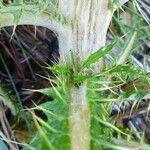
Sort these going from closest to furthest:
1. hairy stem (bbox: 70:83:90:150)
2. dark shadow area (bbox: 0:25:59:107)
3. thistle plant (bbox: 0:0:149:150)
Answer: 1. hairy stem (bbox: 70:83:90:150)
2. thistle plant (bbox: 0:0:149:150)
3. dark shadow area (bbox: 0:25:59:107)

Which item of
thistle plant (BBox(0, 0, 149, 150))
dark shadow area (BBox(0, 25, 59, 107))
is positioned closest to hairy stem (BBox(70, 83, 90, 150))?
thistle plant (BBox(0, 0, 149, 150))

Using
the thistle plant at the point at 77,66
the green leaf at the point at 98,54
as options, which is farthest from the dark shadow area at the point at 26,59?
the green leaf at the point at 98,54

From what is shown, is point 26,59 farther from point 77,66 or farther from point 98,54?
point 98,54

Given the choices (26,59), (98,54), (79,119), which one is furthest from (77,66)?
(26,59)

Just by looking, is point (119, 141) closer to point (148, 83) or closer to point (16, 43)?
point (148, 83)

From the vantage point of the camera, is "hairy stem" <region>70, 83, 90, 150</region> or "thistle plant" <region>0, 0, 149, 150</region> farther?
"thistle plant" <region>0, 0, 149, 150</region>

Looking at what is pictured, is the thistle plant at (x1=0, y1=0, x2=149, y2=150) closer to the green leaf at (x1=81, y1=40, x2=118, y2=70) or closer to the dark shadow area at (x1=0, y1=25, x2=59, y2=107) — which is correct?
the green leaf at (x1=81, y1=40, x2=118, y2=70)

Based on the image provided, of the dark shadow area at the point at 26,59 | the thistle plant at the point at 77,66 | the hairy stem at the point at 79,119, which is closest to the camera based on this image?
the hairy stem at the point at 79,119

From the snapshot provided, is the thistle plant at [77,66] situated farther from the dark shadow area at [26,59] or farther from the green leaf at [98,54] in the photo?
the dark shadow area at [26,59]

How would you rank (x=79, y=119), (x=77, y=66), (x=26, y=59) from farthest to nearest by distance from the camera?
(x=26, y=59) → (x=77, y=66) → (x=79, y=119)

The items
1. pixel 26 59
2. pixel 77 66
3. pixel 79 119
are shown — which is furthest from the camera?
pixel 26 59
